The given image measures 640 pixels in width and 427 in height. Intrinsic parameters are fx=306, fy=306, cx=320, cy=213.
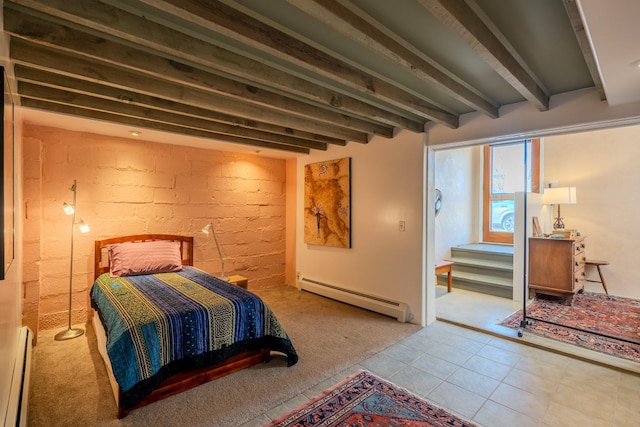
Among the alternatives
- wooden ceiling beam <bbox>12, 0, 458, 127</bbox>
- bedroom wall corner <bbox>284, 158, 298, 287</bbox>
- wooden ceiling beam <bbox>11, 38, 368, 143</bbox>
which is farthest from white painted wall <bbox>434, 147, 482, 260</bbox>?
wooden ceiling beam <bbox>12, 0, 458, 127</bbox>

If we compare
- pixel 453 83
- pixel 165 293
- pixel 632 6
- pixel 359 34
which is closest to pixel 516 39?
pixel 453 83

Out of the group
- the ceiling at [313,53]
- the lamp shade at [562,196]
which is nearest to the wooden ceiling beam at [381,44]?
the ceiling at [313,53]

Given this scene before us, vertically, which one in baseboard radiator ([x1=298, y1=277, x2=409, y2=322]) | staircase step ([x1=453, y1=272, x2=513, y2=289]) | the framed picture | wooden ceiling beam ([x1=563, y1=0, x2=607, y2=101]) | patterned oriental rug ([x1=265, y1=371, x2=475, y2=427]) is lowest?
patterned oriental rug ([x1=265, y1=371, x2=475, y2=427])

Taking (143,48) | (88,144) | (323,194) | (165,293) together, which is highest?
(143,48)

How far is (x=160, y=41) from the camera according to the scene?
1.62 m

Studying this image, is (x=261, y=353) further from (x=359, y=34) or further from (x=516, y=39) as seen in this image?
(x=516, y=39)

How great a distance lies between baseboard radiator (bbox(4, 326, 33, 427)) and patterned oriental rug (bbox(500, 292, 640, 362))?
158 inches

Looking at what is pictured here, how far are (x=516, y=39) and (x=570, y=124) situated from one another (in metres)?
1.20

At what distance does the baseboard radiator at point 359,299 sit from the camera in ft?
11.7

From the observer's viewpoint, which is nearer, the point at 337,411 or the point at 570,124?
the point at 337,411

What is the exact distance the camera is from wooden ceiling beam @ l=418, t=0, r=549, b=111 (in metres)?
1.36

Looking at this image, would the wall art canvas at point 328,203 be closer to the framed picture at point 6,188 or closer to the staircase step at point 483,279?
the staircase step at point 483,279

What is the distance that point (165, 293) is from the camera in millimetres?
2654

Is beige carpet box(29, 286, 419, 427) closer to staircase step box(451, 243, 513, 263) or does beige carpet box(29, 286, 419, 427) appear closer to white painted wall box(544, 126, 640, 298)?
staircase step box(451, 243, 513, 263)
